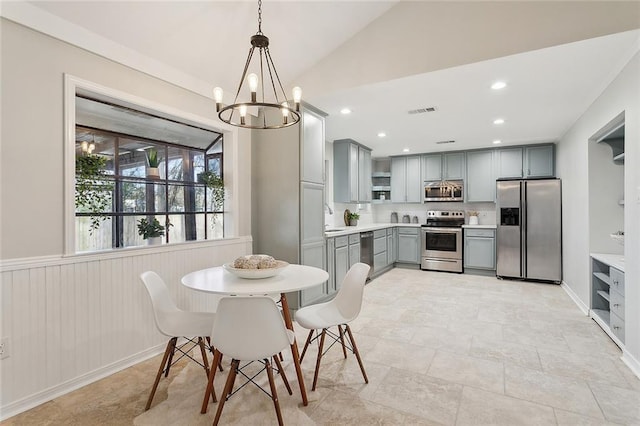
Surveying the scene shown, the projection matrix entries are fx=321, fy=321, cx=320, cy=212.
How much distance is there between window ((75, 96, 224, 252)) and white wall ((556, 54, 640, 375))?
3719 mm

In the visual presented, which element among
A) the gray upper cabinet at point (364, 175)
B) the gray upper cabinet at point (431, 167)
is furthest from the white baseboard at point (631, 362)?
the gray upper cabinet at point (431, 167)

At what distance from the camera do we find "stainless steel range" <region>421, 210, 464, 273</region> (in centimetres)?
608

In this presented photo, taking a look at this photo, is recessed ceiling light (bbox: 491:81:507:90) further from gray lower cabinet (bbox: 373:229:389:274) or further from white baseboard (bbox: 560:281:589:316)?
gray lower cabinet (bbox: 373:229:389:274)

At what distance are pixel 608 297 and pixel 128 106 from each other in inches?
190

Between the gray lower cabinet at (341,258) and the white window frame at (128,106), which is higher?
the white window frame at (128,106)

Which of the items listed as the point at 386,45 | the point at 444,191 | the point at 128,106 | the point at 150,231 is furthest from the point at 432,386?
the point at 444,191

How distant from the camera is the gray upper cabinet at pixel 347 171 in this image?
18.4 ft

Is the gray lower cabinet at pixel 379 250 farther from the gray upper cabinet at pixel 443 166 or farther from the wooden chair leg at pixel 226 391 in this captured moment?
the wooden chair leg at pixel 226 391

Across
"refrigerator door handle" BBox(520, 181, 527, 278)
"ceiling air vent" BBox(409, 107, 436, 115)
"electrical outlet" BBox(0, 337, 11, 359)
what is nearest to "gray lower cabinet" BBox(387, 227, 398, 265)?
"refrigerator door handle" BBox(520, 181, 527, 278)

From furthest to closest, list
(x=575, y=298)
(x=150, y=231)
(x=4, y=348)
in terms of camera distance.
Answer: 1. (x=575, y=298)
2. (x=150, y=231)
3. (x=4, y=348)

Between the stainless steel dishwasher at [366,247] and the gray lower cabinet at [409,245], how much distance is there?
1.39 metres

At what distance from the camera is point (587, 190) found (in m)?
3.72

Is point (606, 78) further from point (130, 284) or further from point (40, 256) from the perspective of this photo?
point (40, 256)

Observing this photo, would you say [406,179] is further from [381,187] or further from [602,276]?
[602,276]
